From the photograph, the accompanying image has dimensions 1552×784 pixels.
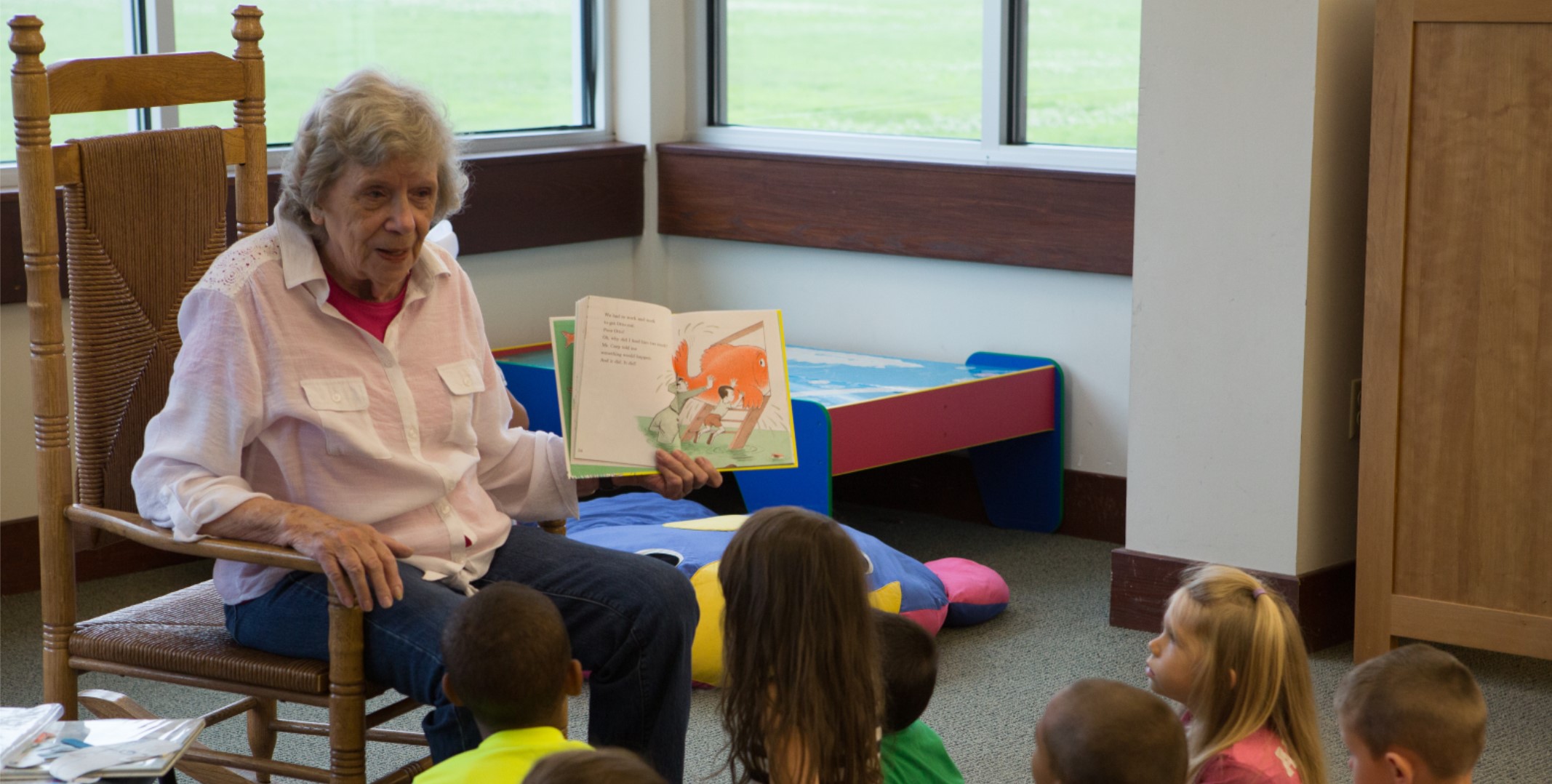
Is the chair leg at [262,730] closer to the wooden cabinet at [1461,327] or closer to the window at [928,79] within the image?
the wooden cabinet at [1461,327]

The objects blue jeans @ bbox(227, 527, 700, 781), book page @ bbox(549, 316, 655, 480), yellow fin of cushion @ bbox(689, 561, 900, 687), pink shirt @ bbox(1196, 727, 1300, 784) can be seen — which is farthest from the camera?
yellow fin of cushion @ bbox(689, 561, 900, 687)

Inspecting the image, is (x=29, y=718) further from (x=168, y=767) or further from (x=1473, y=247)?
(x=1473, y=247)

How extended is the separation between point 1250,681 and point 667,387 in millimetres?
753

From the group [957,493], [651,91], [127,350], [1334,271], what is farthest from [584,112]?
[127,350]

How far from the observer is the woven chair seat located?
6.52 ft

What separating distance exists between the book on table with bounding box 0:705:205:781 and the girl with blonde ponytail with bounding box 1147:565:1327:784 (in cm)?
106

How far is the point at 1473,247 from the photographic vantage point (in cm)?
293

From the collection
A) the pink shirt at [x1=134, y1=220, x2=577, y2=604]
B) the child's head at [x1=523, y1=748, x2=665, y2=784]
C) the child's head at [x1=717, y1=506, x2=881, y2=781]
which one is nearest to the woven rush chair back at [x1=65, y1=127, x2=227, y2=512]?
the pink shirt at [x1=134, y1=220, x2=577, y2=604]

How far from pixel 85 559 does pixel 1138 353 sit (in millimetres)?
2212

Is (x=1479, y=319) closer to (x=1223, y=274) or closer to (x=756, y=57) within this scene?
(x=1223, y=274)

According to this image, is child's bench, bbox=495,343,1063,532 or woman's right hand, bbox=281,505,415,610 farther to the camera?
child's bench, bbox=495,343,1063,532

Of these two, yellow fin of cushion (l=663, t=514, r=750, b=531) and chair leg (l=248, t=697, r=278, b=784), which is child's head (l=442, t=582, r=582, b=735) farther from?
yellow fin of cushion (l=663, t=514, r=750, b=531)

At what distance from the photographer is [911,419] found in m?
3.82

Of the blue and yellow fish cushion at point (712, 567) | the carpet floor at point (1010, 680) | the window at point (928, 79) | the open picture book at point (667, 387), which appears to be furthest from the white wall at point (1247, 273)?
the open picture book at point (667, 387)
